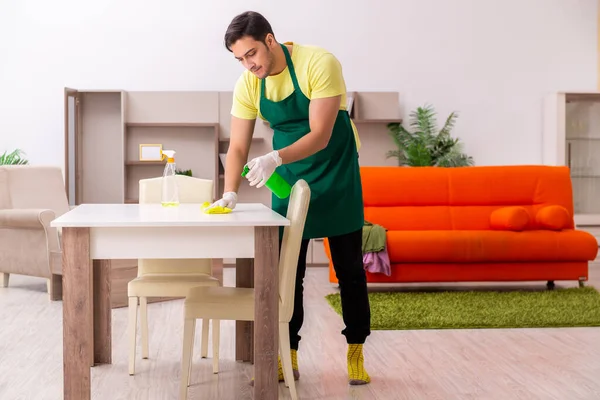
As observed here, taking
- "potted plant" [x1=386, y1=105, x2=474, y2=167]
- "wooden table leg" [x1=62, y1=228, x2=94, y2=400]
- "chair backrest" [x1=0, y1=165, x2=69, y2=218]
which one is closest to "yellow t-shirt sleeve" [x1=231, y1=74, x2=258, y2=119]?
"wooden table leg" [x1=62, y1=228, x2=94, y2=400]

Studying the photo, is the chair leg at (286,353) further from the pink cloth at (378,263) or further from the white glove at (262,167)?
the pink cloth at (378,263)

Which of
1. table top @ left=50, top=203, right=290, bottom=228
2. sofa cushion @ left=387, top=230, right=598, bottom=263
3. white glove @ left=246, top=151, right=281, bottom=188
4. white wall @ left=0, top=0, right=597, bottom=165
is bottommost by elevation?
sofa cushion @ left=387, top=230, right=598, bottom=263

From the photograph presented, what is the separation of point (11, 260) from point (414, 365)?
123 inches

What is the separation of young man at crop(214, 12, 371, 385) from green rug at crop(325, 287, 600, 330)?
45.7 inches

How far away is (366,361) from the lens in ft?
11.3

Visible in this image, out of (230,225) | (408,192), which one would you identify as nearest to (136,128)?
(408,192)

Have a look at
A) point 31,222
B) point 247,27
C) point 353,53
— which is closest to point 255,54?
point 247,27

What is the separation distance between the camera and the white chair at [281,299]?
258 cm

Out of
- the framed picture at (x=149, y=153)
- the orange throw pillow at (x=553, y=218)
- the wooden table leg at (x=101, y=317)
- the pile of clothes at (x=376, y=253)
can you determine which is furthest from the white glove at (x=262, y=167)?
the framed picture at (x=149, y=153)

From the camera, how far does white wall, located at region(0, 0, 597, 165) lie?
7.13 metres

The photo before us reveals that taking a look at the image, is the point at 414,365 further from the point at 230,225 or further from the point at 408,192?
the point at 408,192

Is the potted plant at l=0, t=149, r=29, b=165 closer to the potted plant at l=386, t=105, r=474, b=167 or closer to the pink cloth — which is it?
the potted plant at l=386, t=105, r=474, b=167

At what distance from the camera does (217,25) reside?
7320 mm

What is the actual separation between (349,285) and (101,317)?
3.76 ft
